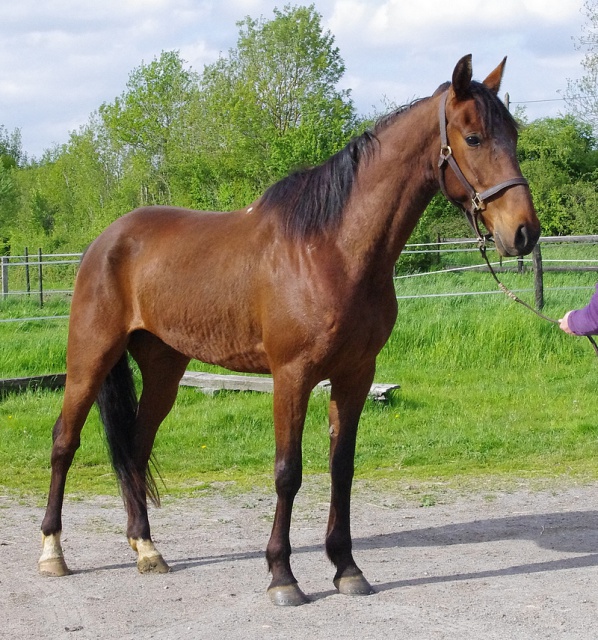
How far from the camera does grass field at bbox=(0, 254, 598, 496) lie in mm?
6645

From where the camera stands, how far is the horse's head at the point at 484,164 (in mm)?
3449

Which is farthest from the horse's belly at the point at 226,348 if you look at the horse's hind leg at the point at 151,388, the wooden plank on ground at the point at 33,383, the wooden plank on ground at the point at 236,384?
the wooden plank on ground at the point at 33,383

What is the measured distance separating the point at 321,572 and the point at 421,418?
12.2 ft

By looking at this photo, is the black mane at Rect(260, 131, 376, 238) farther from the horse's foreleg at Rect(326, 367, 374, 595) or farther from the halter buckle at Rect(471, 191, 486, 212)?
the horse's foreleg at Rect(326, 367, 374, 595)

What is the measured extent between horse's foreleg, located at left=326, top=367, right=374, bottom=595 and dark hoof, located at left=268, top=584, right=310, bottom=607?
0.26 meters

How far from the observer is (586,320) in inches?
146

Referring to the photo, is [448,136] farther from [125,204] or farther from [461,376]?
[125,204]

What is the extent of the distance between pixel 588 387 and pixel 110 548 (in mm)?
5834

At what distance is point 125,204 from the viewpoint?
32.2 metres

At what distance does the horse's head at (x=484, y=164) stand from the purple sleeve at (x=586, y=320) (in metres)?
0.47

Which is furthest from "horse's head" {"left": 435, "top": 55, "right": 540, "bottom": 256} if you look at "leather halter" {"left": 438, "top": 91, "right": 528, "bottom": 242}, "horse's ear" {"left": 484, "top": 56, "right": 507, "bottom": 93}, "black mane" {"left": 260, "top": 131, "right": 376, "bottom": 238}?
"black mane" {"left": 260, "top": 131, "right": 376, "bottom": 238}

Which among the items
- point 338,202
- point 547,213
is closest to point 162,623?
point 338,202

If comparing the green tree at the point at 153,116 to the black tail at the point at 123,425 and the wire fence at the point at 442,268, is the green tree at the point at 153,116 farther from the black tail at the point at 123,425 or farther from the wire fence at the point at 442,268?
the black tail at the point at 123,425

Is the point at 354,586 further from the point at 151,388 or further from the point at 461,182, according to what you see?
the point at 461,182
